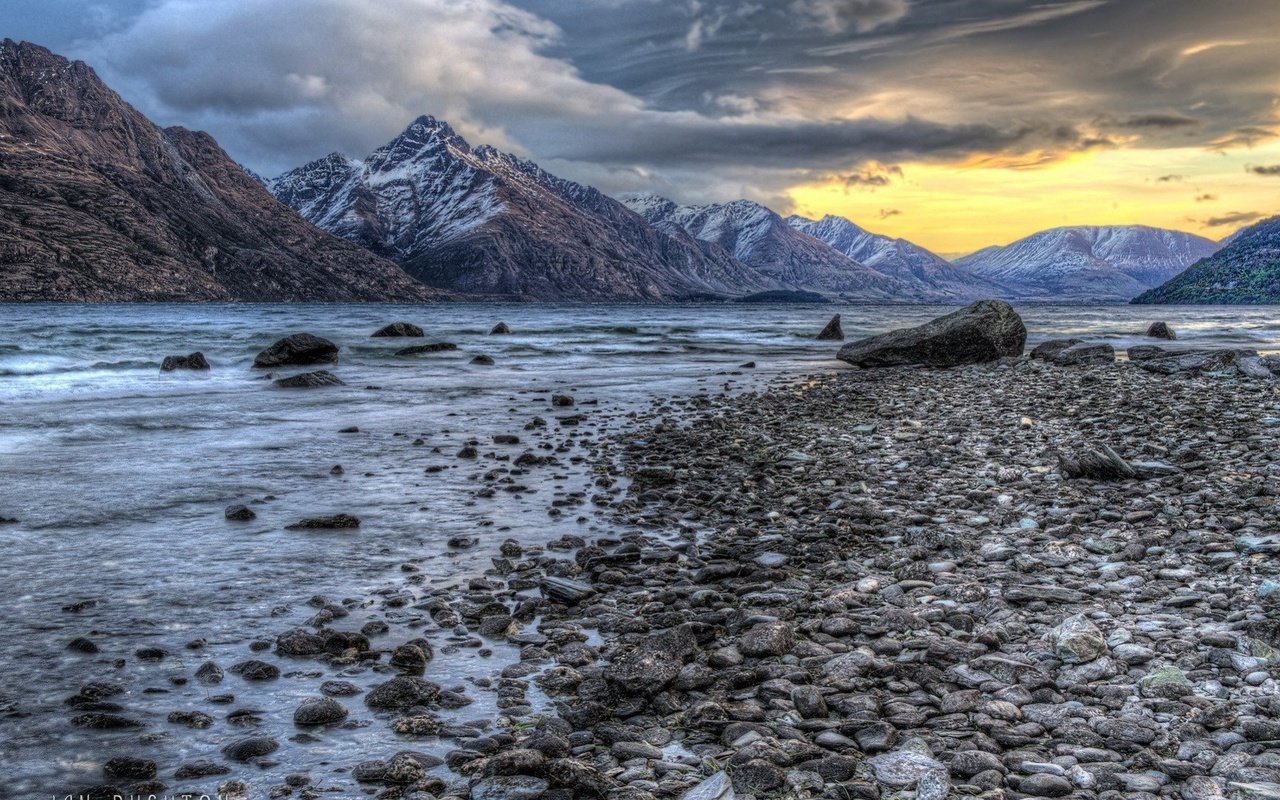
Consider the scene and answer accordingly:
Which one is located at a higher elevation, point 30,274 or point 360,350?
point 30,274

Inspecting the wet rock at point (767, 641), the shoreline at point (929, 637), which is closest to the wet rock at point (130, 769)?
the shoreline at point (929, 637)

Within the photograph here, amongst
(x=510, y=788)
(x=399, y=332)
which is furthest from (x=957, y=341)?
(x=399, y=332)

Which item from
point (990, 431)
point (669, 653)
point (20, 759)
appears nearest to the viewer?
point (20, 759)

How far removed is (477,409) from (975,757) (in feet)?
66.5

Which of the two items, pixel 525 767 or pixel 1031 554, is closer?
pixel 525 767

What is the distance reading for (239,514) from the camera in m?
10.9

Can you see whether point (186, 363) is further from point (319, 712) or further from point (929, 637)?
point (929, 637)

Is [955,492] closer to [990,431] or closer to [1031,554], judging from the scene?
[1031,554]

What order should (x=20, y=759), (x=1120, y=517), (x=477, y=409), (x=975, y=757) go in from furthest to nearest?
(x=477, y=409) < (x=1120, y=517) < (x=20, y=759) < (x=975, y=757)

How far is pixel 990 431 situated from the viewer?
50.9 ft

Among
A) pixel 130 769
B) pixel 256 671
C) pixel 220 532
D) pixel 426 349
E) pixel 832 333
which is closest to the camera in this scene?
pixel 130 769

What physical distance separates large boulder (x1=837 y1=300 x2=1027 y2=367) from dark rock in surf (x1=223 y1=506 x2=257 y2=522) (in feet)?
94.7

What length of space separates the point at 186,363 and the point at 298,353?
512 centimetres

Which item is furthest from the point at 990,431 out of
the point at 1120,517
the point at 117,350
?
the point at 117,350
